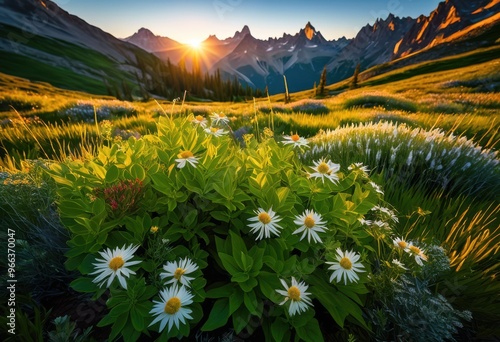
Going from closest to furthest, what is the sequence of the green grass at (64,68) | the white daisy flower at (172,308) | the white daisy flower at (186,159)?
1. the white daisy flower at (172,308)
2. the white daisy flower at (186,159)
3. the green grass at (64,68)

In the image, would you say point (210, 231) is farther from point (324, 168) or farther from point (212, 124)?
point (212, 124)

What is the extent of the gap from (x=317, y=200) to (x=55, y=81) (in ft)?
Result: 378

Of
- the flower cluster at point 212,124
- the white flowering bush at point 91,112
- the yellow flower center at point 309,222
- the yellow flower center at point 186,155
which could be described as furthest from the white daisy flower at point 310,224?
the white flowering bush at point 91,112

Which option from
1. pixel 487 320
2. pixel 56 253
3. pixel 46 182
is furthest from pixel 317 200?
pixel 46 182

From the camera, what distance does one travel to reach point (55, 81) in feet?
303

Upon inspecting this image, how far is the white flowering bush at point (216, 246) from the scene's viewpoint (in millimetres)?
1728

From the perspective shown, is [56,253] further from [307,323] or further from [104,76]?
[104,76]

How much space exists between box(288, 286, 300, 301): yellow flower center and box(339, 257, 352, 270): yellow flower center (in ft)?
1.28

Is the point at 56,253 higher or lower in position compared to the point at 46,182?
Answer: lower

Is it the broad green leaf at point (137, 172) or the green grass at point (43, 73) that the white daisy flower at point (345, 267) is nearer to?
the broad green leaf at point (137, 172)

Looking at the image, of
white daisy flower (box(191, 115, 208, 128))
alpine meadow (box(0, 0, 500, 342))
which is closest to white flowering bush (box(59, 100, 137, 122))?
white daisy flower (box(191, 115, 208, 128))

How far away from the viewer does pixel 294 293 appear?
1704mm

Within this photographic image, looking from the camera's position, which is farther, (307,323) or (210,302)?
(210,302)

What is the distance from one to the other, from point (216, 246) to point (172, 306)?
529mm
